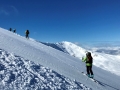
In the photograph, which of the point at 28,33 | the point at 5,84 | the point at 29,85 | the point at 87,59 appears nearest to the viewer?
the point at 5,84

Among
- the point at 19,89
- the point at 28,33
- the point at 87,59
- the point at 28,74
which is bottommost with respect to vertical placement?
the point at 19,89

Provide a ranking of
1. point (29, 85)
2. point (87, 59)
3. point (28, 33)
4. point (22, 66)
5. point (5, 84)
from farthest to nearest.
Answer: point (28, 33), point (87, 59), point (22, 66), point (29, 85), point (5, 84)

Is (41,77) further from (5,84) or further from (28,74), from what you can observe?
(5,84)

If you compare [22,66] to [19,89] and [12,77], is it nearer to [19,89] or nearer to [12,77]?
[12,77]

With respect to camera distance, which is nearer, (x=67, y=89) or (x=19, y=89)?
(x=19, y=89)

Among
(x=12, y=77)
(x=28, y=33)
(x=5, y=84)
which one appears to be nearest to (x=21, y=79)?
(x=12, y=77)

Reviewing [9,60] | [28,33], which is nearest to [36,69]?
[9,60]

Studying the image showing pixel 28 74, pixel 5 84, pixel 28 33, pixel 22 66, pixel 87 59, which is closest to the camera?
pixel 5 84

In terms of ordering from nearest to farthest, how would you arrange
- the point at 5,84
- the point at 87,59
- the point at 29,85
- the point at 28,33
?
1. the point at 5,84
2. the point at 29,85
3. the point at 87,59
4. the point at 28,33

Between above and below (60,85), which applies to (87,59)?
above

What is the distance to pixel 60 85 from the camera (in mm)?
9219

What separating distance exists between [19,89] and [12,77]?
0.98m

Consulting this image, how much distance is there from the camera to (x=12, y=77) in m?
8.07

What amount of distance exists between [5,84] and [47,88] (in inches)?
86.9
